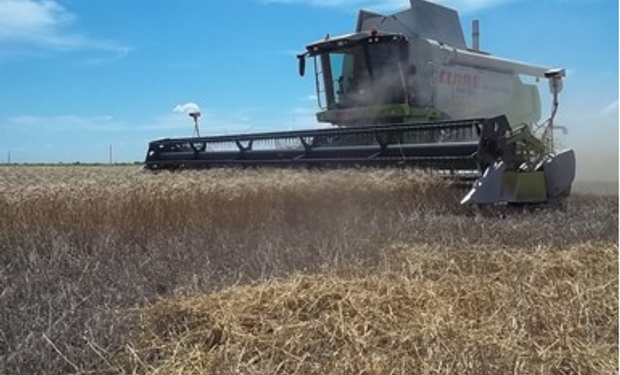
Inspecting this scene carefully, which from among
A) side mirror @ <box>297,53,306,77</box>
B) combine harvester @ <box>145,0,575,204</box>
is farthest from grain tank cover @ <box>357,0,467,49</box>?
side mirror @ <box>297,53,306,77</box>

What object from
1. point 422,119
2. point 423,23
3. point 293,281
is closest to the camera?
point 293,281

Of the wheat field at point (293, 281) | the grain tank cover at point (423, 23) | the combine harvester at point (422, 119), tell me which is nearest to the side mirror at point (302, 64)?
the combine harvester at point (422, 119)

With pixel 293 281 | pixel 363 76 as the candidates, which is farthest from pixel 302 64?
pixel 293 281

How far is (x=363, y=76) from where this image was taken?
360 inches

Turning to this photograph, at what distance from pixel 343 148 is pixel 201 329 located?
4.77 metres

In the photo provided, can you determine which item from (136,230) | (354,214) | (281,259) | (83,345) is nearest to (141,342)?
(83,345)

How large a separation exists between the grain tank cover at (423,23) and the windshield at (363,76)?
65 cm

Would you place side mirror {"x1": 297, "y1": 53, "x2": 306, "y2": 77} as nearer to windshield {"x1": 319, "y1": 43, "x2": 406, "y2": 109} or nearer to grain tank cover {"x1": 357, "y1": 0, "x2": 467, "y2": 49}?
windshield {"x1": 319, "y1": 43, "x2": 406, "y2": 109}

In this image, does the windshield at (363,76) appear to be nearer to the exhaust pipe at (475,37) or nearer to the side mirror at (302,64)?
the side mirror at (302,64)

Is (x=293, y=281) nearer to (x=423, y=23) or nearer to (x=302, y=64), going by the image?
(x=302, y=64)

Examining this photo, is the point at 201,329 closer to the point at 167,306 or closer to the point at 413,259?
the point at 167,306

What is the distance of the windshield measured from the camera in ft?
28.8

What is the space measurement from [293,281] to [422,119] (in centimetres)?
602

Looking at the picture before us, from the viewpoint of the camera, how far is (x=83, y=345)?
7.39 feet
